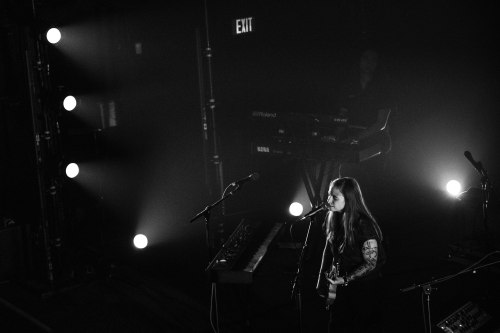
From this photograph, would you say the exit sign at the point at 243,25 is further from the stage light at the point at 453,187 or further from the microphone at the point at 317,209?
the microphone at the point at 317,209

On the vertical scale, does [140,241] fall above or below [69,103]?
below

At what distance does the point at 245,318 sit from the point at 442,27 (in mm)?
4959

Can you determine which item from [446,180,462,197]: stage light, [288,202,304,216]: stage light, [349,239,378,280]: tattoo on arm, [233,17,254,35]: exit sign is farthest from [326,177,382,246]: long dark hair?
[233,17,254,35]: exit sign

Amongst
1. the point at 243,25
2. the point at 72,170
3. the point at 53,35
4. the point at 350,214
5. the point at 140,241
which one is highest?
the point at 243,25

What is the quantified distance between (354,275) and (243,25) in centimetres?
455

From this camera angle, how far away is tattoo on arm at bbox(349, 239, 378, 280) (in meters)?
4.25

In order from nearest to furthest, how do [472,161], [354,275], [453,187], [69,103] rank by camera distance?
[354,275]
[472,161]
[69,103]
[453,187]

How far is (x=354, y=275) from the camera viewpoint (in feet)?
13.9

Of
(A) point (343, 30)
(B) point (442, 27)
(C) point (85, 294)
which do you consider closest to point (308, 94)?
(A) point (343, 30)

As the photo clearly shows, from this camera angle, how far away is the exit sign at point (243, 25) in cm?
789

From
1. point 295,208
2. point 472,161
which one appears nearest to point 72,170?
point 295,208

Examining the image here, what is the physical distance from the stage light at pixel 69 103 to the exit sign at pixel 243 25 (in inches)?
97.6

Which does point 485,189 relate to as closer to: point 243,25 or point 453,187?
point 453,187

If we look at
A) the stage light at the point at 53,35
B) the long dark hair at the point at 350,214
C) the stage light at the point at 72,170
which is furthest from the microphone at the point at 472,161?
the stage light at the point at 53,35
